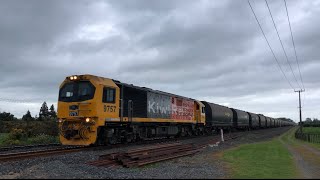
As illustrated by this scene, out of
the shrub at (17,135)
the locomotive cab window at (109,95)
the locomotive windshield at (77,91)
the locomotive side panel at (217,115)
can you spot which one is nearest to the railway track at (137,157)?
the locomotive cab window at (109,95)

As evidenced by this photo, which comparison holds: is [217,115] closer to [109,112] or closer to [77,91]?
[109,112]

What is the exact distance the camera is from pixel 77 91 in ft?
69.4

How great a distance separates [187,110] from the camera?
3634 cm

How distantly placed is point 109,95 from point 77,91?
1.86 meters

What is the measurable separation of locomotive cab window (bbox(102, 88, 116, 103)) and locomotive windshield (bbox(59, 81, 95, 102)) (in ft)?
2.48

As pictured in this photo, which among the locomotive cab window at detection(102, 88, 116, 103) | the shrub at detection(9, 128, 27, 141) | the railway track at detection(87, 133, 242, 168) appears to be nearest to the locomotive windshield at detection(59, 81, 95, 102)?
the locomotive cab window at detection(102, 88, 116, 103)

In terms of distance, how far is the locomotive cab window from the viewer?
2094 cm

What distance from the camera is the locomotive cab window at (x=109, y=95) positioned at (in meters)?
20.9

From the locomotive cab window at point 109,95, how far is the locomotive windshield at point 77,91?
76cm

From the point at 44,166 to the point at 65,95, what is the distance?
375 inches

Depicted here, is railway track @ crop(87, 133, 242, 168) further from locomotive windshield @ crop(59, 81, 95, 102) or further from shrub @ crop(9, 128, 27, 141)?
shrub @ crop(9, 128, 27, 141)

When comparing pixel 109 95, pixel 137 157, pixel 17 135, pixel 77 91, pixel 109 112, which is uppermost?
pixel 77 91

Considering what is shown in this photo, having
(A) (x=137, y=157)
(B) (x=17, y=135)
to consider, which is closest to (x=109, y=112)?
(A) (x=137, y=157)

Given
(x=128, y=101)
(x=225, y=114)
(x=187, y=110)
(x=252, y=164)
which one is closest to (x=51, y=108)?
(x=225, y=114)
